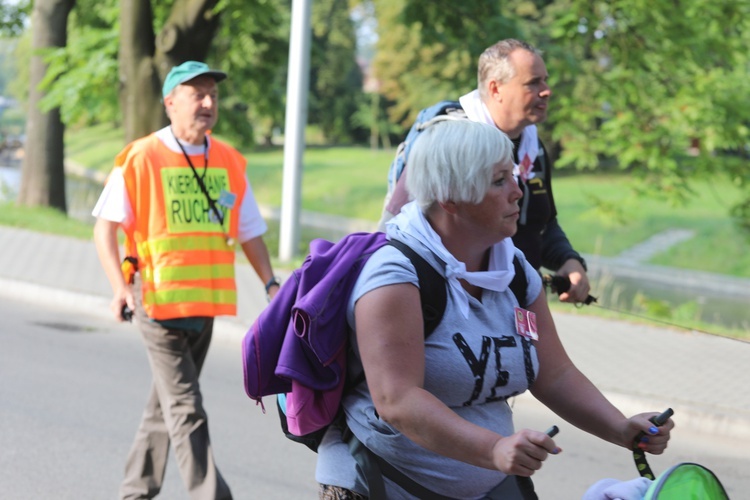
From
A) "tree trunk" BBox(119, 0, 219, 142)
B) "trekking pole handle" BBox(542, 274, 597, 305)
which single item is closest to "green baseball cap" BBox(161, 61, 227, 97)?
"trekking pole handle" BBox(542, 274, 597, 305)

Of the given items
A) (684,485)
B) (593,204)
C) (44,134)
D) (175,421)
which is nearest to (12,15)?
(44,134)

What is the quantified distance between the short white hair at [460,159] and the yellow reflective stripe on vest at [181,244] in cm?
231

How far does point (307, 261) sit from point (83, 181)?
38475 millimetres

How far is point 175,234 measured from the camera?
15.5 feet

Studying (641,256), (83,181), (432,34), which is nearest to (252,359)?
(432,34)

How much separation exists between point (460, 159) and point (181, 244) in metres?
2.43

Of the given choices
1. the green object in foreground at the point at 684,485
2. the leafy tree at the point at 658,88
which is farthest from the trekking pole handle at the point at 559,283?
the leafy tree at the point at 658,88

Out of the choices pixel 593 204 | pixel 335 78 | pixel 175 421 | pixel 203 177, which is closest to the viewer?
pixel 175 421

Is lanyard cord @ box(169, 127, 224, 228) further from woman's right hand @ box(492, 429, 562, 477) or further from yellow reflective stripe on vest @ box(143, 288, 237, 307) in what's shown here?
woman's right hand @ box(492, 429, 562, 477)

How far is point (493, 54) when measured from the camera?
4242 mm

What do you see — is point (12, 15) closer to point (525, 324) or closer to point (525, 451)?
point (525, 324)

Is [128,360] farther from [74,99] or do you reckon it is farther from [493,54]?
[74,99]

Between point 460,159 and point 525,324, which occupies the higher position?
point 460,159

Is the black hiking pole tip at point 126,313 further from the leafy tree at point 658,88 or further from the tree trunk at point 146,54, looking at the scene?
the leafy tree at point 658,88
